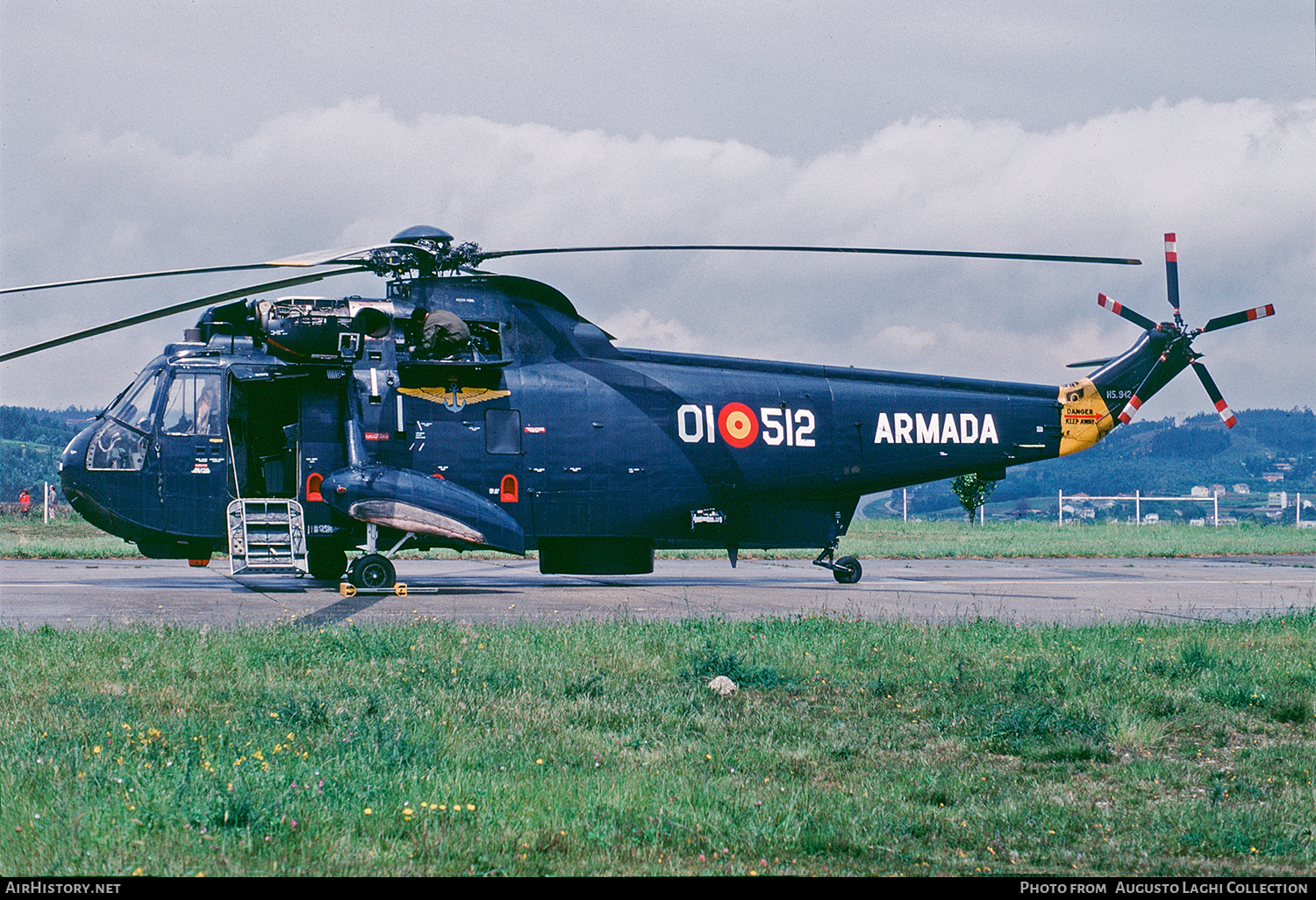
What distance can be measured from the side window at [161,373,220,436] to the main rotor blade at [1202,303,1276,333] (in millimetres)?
18329

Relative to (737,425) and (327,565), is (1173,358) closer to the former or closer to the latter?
(737,425)

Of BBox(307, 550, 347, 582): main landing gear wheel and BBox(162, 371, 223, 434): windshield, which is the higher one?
BBox(162, 371, 223, 434): windshield

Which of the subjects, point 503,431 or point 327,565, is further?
point 327,565

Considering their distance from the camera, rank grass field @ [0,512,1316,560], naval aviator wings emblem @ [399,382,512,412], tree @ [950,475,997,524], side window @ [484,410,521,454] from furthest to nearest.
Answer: tree @ [950,475,997,524], grass field @ [0,512,1316,560], side window @ [484,410,521,454], naval aviator wings emblem @ [399,382,512,412]

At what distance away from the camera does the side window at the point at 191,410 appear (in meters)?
17.5

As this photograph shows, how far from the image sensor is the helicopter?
57.0 ft

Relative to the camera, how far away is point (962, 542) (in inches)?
1554

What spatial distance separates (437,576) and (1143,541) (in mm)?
28613

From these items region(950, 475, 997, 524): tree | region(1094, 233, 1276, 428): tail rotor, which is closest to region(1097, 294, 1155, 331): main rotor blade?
region(1094, 233, 1276, 428): tail rotor

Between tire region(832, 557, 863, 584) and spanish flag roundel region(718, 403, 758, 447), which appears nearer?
spanish flag roundel region(718, 403, 758, 447)

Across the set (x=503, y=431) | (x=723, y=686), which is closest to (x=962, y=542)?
(x=503, y=431)

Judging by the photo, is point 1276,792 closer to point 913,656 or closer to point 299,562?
point 913,656

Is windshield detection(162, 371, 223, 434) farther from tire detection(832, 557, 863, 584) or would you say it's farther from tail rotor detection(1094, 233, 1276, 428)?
tail rotor detection(1094, 233, 1276, 428)

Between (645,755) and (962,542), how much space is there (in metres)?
34.4
